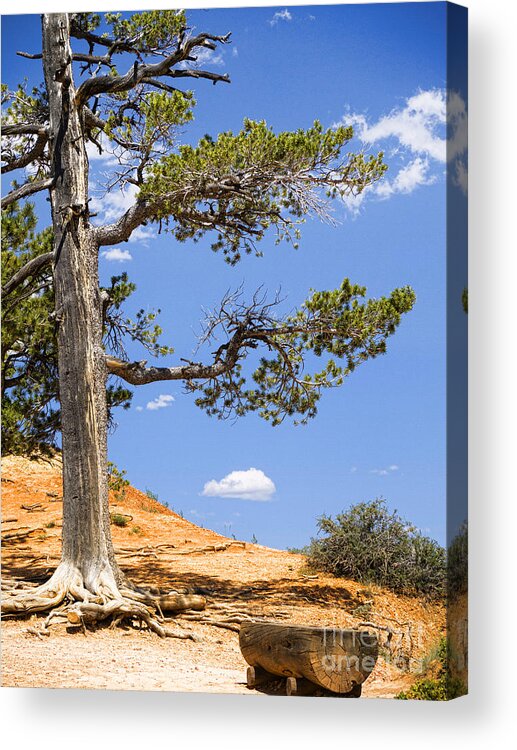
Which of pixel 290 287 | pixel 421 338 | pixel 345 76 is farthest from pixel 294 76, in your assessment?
pixel 421 338

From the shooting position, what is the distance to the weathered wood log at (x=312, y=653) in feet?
20.9

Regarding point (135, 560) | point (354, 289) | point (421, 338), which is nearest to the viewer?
point (421, 338)

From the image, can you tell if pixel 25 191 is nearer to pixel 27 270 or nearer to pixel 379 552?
pixel 27 270

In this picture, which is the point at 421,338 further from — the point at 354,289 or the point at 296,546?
the point at 296,546

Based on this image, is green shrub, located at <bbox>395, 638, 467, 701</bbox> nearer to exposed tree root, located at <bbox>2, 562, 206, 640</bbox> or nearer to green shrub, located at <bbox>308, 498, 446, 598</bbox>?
green shrub, located at <bbox>308, 498, 446, 598</bbox>

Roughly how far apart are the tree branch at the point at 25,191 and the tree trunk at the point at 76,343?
12 centimetres

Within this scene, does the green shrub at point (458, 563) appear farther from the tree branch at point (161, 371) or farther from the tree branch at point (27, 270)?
the tree branch at point (27, 270)

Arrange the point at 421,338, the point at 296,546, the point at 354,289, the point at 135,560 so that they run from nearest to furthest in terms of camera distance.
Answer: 1. the point at 421,338
2. the point at 354,289
3. the point at 296,546
4. the point at 135,560

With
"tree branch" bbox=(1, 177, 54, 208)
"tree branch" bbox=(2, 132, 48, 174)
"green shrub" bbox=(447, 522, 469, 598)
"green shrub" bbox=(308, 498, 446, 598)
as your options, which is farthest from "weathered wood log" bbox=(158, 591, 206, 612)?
"tree branch" bbox=(2, 132, 48, 174)

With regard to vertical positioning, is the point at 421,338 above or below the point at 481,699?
above

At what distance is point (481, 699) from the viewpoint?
6688 mm

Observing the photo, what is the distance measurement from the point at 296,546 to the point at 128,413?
1805 millimetres

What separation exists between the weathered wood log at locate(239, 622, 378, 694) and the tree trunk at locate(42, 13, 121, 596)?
5.85 ft

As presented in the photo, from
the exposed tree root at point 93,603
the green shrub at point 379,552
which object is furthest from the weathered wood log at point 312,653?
the exposed tree root at point 93,603
